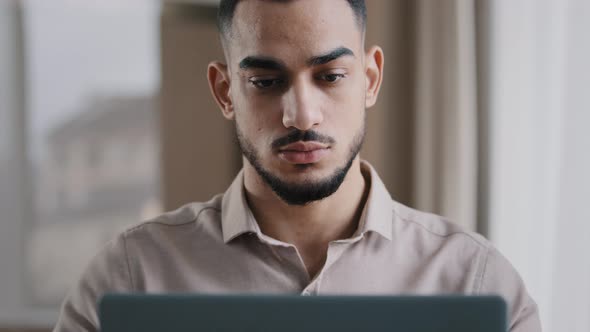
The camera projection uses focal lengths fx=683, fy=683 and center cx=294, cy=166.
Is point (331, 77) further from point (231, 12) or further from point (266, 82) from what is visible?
point (231, 12)

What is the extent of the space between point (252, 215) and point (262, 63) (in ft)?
0.95

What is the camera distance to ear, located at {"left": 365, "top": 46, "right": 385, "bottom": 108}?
4.23ft

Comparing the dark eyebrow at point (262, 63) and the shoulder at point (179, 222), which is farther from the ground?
the dark eyebrow at point (262, 63)

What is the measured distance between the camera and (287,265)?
3.96 ft

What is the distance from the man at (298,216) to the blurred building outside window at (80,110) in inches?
75.2

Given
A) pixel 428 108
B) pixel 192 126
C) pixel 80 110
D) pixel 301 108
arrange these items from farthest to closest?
pixel 80 110 < pixel 192 126 < pixel 428 108 < pixel 301 108

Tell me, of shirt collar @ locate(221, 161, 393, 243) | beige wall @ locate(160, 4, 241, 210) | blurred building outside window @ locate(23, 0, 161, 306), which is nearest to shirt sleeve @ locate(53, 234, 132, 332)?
shirt collar @ locate(221, 161, 393, 243)

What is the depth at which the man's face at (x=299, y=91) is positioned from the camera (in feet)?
3.63

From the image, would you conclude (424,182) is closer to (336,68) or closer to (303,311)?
(336,68)

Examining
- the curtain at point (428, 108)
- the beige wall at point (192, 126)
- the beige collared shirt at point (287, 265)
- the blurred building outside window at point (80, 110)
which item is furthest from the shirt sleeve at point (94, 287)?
the blurred building outside window at point (80, 110)

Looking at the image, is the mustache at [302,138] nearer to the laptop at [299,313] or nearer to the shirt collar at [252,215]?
the shirt collar at [252,215]

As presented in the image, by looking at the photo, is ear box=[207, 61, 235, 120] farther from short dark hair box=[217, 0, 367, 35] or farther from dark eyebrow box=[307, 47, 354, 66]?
dark eyebrow box=[307, 47, 354, 66]

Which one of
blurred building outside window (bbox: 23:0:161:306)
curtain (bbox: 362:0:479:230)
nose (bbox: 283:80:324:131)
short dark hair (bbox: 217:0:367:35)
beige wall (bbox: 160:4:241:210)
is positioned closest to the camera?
nose (bbox: 283:80:324:131)

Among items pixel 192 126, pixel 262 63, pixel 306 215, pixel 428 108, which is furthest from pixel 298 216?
pixel 192 126
